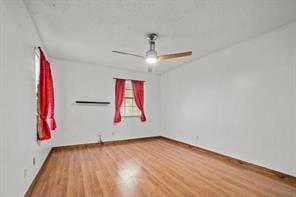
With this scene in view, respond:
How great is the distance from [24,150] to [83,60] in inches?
129

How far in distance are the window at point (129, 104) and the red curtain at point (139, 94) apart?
0.15 meters

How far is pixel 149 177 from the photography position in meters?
2.65

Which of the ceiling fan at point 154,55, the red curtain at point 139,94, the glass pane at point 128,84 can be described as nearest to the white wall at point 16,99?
the ceiling fan at point 154,55

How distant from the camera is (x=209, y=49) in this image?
12.4 feet

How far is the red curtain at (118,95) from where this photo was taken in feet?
17.4

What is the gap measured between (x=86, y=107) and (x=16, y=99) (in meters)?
3.18

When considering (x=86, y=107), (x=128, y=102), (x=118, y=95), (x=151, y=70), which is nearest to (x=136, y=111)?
(x=128, y=102)

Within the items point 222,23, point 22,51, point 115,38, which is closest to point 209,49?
point 222,23

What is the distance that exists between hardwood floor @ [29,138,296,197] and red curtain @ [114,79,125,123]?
157cm

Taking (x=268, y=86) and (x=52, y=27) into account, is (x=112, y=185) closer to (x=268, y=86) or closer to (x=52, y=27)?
(x=52, y=27)

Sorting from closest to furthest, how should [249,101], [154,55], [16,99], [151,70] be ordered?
[16,99] → [154,55] → [249,101] → [151,70]

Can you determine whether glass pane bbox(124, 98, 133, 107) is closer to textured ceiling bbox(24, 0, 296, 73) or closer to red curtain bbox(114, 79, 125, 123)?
red curtain bbox(114, 79, 125, 123)

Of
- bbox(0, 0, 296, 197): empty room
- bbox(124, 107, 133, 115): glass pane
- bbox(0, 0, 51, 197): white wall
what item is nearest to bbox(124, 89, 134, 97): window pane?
bbox(124, 107, 133, 115): glass pane

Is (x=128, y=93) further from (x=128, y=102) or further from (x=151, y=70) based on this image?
(x=151, y=70)
